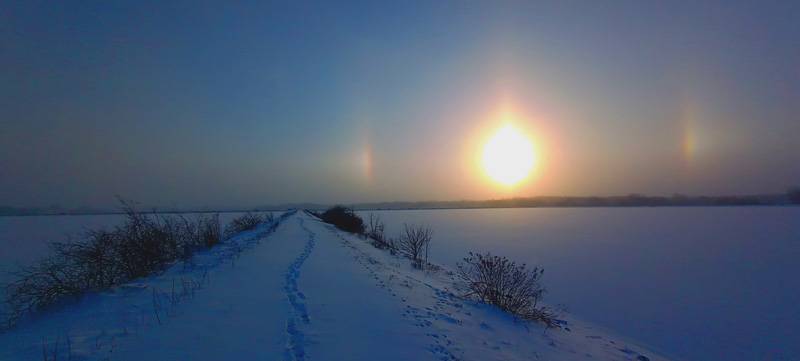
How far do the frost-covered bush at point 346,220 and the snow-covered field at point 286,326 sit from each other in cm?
3259

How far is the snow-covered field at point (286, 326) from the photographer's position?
5.38 m

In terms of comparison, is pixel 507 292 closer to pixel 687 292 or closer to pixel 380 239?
pixel 687 292

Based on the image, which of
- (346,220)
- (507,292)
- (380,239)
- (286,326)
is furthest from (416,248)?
(346,220)

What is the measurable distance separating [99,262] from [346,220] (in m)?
38.5

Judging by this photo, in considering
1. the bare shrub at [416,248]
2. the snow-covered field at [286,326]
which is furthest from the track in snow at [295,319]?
the bare shrub at [416,248]

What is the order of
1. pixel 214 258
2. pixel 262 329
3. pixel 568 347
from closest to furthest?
1. pixel 262 329
2. pixel 568 347
3. pixel 214 258

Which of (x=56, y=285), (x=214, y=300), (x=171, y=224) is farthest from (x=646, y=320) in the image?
(x=171, y=224)

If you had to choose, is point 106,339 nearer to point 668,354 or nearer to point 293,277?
point 293,277

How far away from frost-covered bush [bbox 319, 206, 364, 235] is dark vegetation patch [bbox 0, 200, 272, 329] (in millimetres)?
28522

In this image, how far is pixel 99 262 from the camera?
11070mm

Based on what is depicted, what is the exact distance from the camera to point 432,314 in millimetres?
8516

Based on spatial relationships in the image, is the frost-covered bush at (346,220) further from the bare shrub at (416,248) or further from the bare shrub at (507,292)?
the bare shrub at (507,292)

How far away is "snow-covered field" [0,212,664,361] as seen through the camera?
5.38 m

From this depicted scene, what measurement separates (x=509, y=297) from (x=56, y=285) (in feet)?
41.9
